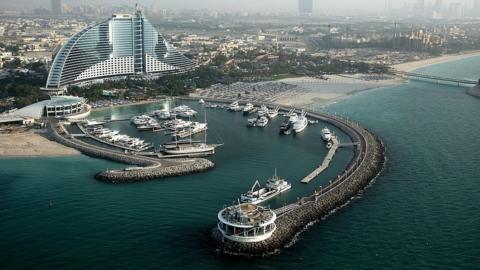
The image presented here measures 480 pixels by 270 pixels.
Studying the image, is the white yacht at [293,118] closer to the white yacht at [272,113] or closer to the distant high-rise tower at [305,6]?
the white yacht at [272,113]

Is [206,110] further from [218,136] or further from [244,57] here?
[244,57]

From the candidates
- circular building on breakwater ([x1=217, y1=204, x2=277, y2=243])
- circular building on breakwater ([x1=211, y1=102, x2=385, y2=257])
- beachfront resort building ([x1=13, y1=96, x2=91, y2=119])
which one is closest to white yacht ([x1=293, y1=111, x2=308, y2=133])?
circular building on breakwater ([x1=211, y1=102, x2=385, y2=257])

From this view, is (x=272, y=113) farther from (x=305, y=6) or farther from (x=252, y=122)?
(x=305, y=6)

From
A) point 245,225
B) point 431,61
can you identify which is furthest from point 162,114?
point 431,61

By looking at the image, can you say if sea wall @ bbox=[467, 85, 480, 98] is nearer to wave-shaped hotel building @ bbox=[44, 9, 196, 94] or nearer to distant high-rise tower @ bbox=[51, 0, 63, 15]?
wave-shaped hotel building @ bbox=[44, 9, 196, 94]

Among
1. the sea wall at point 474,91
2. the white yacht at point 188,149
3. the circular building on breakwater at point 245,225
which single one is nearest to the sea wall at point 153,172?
the white yacht at point 188,149
